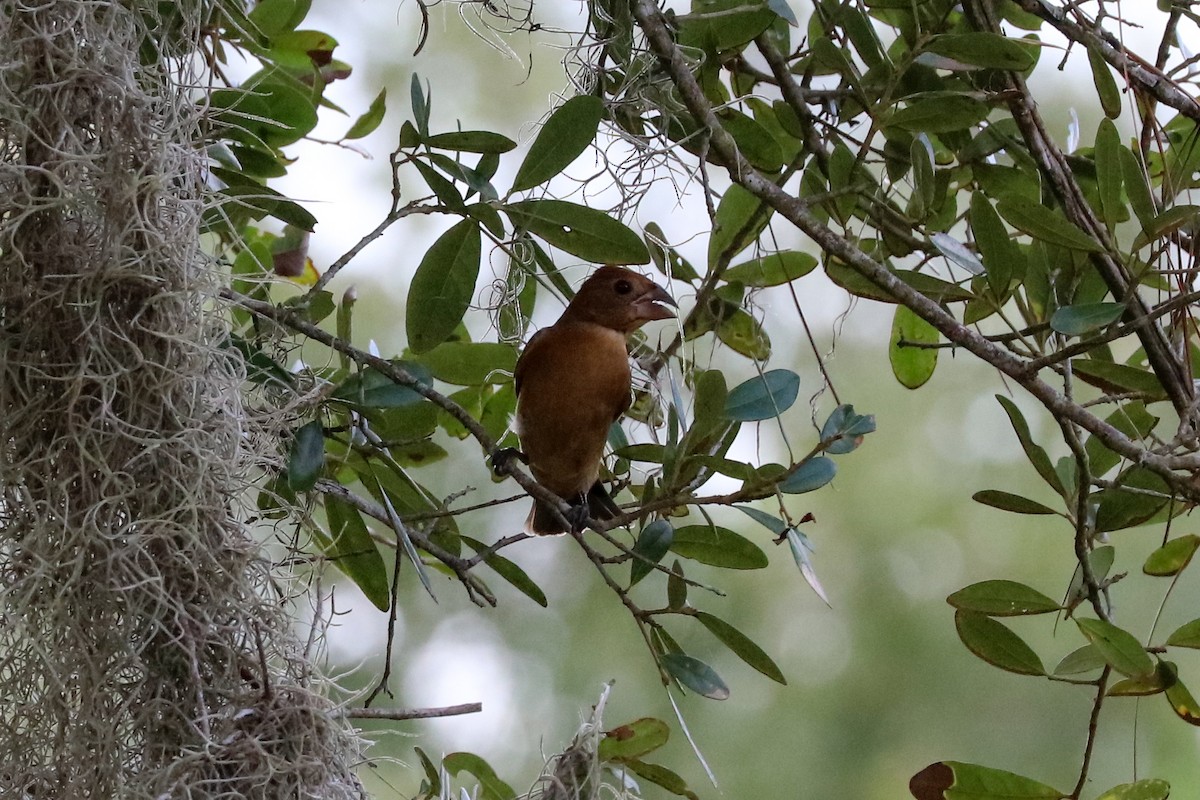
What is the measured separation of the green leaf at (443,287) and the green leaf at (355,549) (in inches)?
10.4

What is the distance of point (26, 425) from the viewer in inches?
43.4

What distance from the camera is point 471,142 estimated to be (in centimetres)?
124

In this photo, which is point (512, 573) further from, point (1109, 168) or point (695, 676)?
point (1109, 168)

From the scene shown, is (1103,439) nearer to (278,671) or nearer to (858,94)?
(858,94)

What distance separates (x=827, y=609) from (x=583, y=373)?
241cm

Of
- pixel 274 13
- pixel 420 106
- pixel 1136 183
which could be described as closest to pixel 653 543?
pixel 420 106

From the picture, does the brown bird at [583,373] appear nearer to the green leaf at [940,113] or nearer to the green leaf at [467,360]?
the green leaf at [467,360]

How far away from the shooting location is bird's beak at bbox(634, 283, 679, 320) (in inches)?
78.8

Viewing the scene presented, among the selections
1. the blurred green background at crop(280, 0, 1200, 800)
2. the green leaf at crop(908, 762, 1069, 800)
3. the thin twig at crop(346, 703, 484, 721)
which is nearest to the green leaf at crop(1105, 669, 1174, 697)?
the green leaf at crop(908, 762, 1069, 800)

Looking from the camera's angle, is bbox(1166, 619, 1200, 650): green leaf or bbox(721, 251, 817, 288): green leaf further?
bbox(721, 251, 817, 288): green leaf

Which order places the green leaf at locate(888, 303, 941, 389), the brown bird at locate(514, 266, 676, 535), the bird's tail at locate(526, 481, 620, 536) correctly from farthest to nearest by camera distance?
the bird's tail at locate(526, 481, 620, 536) < the brown bird at locate(514, 266, 676, 535) < the green leaf at locate(888, 303, 941, 389)

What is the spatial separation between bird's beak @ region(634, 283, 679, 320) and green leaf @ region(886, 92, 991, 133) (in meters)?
0.73

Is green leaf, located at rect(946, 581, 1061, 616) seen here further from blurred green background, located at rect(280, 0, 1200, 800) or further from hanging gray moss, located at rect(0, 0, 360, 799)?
blurred green background, located at rect(280, 0, 1200, 800)

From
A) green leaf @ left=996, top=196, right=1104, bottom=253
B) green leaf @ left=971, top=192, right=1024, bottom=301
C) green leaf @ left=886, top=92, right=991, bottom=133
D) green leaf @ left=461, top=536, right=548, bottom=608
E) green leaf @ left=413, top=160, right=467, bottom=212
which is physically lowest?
green leaf @ left=461, top=536, right=548, bottom=608
